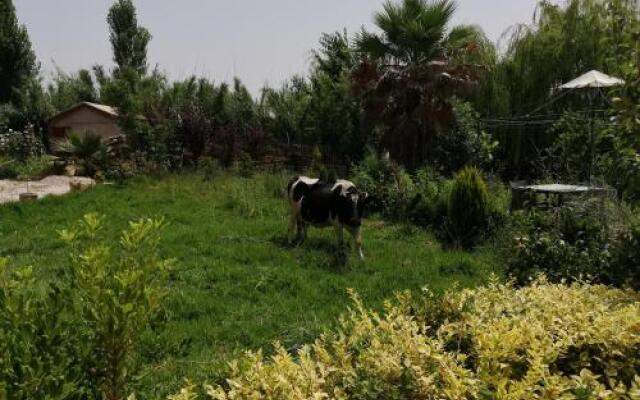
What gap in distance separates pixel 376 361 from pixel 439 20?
1256cm

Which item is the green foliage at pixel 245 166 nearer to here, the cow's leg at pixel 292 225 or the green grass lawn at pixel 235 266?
the green grass lawn at pixel 235 266

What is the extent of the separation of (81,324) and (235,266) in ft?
16.6

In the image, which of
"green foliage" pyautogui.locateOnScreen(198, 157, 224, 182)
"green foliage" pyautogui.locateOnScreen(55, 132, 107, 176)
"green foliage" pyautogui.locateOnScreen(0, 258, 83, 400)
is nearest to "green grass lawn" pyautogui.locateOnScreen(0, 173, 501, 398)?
"green foliage" pyautogui.locateOnScreen(0, 258, 83, 400)

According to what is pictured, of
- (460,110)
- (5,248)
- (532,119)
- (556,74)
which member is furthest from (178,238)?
(556,74)

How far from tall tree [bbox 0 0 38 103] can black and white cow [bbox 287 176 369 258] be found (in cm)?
2356

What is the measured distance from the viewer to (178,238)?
8922 mm

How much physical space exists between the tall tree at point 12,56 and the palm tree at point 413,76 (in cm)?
2059

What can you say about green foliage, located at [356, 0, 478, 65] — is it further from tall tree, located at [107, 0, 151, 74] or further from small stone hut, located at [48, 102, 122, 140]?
tall tree, located at [107, 0, 151, 74]

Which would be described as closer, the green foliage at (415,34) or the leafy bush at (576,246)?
the leafy bush at (576,246)

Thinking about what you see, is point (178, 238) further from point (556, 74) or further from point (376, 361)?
point (556, 74)

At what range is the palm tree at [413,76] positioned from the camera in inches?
527

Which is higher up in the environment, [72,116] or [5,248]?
[72,116]

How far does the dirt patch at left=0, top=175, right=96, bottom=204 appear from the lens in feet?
44.1

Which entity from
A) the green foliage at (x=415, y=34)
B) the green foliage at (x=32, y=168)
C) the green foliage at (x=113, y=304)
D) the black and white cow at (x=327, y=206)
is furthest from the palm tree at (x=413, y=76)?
the green foliage at (x=113, y=304)
